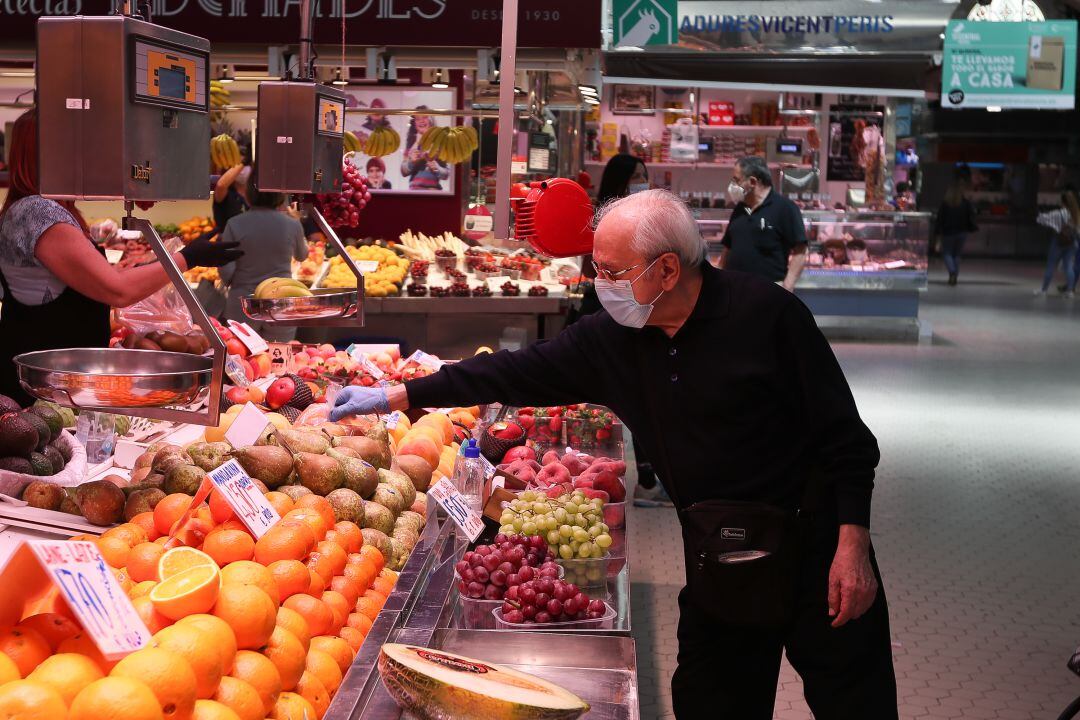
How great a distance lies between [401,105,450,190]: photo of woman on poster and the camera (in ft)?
38.1

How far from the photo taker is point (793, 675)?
175 inches

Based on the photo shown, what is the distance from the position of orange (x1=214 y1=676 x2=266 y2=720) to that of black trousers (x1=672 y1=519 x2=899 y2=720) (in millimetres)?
1174

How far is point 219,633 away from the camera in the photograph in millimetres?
1890

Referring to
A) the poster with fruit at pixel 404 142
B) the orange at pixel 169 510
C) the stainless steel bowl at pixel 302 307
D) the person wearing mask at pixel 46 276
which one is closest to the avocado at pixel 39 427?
the person wearing mask at pixel 46 276

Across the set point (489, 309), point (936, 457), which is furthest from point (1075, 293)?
point (489, 309)

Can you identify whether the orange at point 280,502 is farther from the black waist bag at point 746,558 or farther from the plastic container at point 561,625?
the black waist bag at point 746,558

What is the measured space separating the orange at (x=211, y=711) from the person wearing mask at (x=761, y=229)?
678 centimetres

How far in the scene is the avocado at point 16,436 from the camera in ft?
10.6

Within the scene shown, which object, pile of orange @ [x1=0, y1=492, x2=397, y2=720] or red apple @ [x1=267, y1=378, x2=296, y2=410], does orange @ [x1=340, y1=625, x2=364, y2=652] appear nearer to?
pile of orange @ [x1=0, y1=492, x2=397, y2=720]

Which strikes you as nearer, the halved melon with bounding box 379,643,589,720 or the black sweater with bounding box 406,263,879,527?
the halved melon with bounding box 379,643,589,720

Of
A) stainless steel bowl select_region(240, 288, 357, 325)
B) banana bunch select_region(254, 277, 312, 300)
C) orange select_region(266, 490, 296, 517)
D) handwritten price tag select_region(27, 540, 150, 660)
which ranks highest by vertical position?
stainless steel bowl select_region(240, 288, 357, 325)

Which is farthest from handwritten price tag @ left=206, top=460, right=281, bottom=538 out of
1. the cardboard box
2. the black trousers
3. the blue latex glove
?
the cardboard box

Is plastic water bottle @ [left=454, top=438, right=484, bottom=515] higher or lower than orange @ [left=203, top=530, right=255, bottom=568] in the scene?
lower

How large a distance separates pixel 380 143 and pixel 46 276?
22.0 ft
